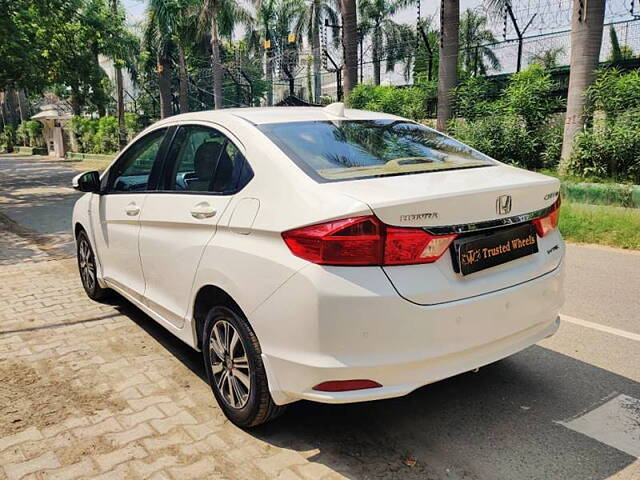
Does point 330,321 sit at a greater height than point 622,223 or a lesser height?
greater

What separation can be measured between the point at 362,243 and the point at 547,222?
127 cm

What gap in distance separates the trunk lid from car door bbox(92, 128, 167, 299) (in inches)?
74.9

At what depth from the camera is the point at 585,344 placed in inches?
163

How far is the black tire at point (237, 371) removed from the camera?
9.28ft

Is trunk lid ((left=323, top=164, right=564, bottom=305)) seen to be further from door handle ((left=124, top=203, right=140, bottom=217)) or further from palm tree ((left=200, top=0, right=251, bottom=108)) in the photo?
palm tree ((left=200, top=0, right=251, bottom=108))

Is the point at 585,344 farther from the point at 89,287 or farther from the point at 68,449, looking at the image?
the point at 89,287

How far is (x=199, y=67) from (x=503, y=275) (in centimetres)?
4387

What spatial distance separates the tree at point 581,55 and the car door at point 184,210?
8.10 metres

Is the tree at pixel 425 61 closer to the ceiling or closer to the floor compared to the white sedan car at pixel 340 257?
closer to the ceiling

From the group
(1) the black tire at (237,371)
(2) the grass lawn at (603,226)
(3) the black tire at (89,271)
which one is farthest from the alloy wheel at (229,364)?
(2) the grass lawn at (603,226)

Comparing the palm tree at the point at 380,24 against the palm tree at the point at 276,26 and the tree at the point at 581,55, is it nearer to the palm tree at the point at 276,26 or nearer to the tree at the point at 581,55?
the palm tree at the point at 276,26

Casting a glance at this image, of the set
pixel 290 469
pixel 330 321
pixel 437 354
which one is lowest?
pixel 290 469

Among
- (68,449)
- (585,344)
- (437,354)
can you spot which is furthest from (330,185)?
(585,344)

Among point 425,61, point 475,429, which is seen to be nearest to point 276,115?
point 475,429
